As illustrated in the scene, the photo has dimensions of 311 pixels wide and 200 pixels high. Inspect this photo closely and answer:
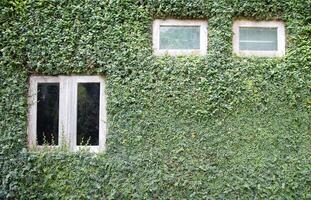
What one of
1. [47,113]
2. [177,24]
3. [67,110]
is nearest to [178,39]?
[177,24]

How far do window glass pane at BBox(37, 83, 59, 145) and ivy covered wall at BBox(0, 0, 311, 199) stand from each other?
16cm

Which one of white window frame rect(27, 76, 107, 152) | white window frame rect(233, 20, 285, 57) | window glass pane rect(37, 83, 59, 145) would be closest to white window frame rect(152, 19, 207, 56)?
white window frame rect(233, 20, 285, 57)

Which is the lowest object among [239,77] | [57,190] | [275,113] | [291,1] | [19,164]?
[57,190]

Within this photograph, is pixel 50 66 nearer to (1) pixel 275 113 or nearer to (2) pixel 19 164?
(2) pixel 19 164

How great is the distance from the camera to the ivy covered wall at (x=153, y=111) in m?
4.36

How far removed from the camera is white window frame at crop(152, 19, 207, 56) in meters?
4.53

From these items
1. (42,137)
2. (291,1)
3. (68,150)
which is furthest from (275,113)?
(42,137)

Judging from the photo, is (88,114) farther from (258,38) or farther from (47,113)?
(258,38)

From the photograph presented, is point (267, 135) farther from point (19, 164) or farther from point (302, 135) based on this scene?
point (19, 164)

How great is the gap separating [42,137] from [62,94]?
55cm

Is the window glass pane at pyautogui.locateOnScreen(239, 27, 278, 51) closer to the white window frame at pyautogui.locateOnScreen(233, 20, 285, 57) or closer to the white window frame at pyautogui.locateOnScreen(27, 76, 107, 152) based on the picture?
the white window frame at pyautogui.locateOnScreen(233, 20, 285, 57)

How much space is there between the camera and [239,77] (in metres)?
4.45

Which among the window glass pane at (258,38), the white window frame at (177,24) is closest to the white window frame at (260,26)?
the window glass pane at (258,38)

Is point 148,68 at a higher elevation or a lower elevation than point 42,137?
higher
